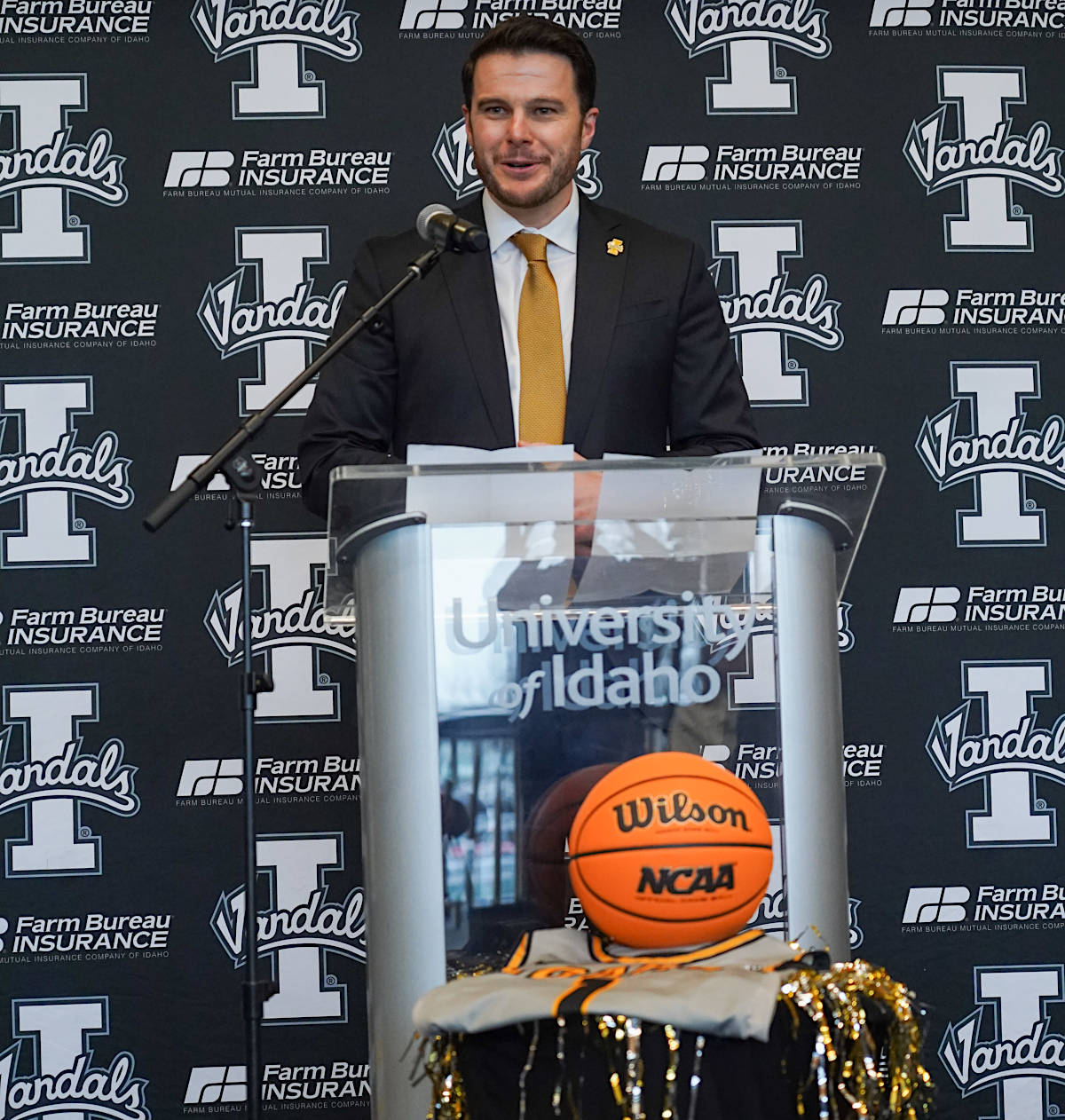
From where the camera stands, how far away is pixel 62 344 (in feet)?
12.5

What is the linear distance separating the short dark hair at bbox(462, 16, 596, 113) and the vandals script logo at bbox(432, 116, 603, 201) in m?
0.88

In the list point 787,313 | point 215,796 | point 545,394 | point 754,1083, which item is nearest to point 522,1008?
point 754,1083

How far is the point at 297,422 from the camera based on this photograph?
3863mm

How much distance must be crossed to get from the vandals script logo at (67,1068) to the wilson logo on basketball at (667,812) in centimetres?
223

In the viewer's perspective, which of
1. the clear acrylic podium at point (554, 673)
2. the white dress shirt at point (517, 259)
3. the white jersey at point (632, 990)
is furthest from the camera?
the white dress shirt at point (517, 259)

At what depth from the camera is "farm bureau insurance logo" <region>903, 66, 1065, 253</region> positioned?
13.0ft

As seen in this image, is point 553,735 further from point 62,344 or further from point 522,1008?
point 62,344

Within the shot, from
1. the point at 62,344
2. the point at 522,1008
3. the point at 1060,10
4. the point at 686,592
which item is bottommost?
the point at 522,1008

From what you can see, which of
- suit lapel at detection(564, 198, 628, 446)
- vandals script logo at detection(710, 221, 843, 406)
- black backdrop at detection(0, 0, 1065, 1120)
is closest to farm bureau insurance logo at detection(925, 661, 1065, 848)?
black backdrop at detection(0, 0, 1065, 1120)

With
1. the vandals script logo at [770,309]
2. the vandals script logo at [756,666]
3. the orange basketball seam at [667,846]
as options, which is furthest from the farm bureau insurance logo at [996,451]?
the orange basketball seam at [667,846]

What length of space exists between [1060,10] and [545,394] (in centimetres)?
204

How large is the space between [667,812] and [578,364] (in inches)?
48.1

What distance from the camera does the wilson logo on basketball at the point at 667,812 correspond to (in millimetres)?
1849

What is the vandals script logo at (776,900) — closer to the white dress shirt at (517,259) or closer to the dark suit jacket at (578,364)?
the dark suit jacket at (578,364)
